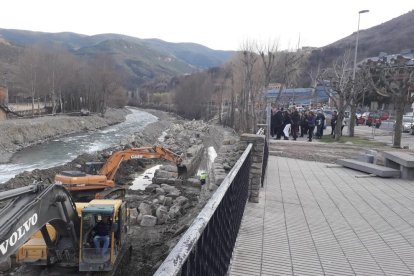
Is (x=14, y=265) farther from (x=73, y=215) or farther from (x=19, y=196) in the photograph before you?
(x=19, y=196)

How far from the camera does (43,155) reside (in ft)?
107

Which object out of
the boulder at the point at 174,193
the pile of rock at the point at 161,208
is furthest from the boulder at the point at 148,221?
the boulder at the point at 174,193

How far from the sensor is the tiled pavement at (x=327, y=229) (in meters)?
5.81

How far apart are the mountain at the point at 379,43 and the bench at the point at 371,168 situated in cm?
9560

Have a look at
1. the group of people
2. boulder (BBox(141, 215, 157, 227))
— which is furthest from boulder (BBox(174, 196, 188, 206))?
the group of people

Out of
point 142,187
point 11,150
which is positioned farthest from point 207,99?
point 142,187

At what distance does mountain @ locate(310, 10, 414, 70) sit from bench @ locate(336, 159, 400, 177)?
95596 mm

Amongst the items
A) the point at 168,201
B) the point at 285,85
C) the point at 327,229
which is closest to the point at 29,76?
the point at 285,85

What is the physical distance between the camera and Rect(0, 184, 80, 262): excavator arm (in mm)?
5597

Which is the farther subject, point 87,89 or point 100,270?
point 87,89

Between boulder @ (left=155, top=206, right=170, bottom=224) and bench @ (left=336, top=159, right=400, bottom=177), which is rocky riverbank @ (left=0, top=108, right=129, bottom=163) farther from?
bench @ (left=336, top=159, right=400, bottom=177)

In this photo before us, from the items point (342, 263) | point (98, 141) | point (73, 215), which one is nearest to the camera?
point (342, 263)

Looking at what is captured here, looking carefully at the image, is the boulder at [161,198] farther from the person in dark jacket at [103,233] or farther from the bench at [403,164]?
the bench at [403,164]

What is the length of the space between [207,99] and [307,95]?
30.1 meters
